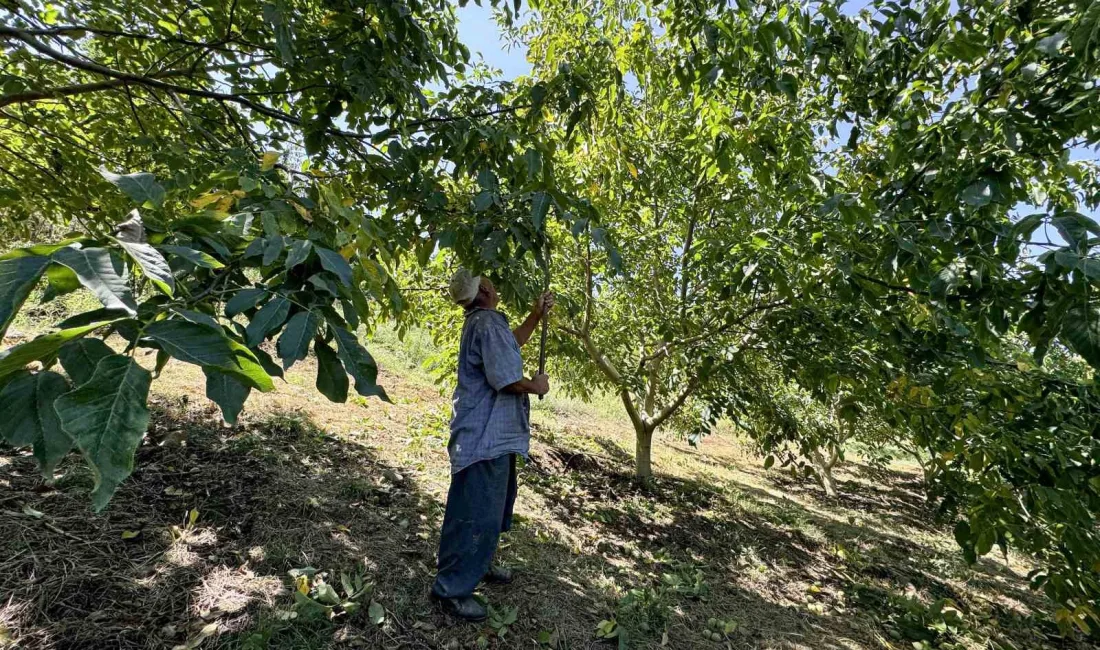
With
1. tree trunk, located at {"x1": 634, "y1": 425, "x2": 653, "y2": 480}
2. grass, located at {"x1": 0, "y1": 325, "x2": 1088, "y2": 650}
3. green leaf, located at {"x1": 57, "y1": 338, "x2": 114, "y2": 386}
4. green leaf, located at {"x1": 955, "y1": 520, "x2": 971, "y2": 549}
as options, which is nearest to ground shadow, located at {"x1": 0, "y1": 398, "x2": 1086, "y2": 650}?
grass, located at {"x1": 0, "y1": 325, "x2": 1088, "y2": 650}

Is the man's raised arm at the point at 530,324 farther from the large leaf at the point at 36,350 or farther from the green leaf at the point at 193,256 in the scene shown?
the large leaf at the point at 36,350

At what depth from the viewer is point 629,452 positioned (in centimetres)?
866

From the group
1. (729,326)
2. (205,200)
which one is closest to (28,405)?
(205,200)

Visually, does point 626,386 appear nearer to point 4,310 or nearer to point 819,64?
point 819,64

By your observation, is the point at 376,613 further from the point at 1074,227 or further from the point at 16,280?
the point at 1074,227

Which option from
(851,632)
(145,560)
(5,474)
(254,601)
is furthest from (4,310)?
(851,632)

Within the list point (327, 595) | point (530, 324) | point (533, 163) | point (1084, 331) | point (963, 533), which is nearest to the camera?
point (1084, 331)

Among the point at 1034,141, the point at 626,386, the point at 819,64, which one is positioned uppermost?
the point at 819,64

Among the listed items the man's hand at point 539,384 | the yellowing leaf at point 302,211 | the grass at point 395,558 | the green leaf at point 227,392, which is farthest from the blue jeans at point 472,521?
the green leaf at point 227,392

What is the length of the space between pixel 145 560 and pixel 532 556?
7.34ft

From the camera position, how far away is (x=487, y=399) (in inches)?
100

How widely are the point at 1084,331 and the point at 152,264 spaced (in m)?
2.51

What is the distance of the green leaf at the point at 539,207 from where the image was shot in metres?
1.81

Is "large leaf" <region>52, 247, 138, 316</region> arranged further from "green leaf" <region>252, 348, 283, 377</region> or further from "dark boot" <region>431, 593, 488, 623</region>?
"dark boot" <region>431, 593, 488, 623</region>
